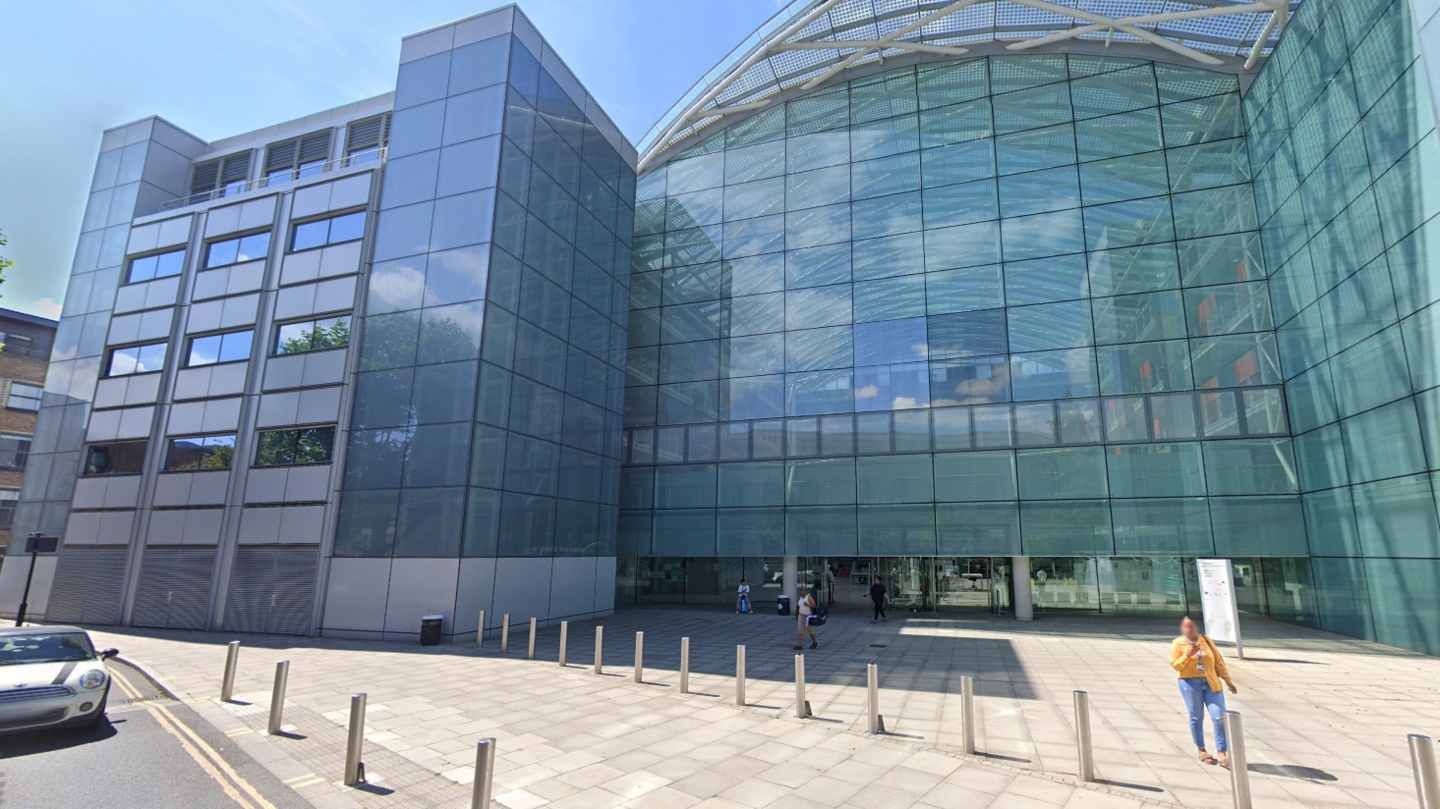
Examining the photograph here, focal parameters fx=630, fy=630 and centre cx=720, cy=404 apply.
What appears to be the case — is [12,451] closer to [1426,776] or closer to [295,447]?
[295,447]

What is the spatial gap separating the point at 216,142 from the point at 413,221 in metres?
16.7

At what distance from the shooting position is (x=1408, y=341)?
1538cm

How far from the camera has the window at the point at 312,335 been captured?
21594 millimetres

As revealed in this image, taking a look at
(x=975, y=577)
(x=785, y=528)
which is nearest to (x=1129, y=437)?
(x=975, y=577)

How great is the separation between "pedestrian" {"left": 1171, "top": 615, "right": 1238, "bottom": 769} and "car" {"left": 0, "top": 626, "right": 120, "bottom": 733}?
45.7ft

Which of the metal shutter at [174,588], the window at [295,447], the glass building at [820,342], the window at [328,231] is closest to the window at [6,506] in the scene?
the glass building at [820,342]

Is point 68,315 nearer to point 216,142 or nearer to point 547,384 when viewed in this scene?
point 216,142

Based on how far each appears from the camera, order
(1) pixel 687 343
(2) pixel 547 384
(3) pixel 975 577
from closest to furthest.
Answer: (2) pixel 547 384, (3) pixel 975 577, (1) pixel 687 343

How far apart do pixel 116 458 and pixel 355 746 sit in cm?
2588

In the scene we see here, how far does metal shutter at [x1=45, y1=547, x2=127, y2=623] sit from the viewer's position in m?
22.5

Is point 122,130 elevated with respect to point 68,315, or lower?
elevated

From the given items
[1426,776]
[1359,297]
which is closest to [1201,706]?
[1426,776]

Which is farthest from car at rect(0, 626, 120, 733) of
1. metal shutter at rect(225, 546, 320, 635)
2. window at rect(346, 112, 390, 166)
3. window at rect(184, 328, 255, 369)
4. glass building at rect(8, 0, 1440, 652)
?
window at rect(346, 112, 390, 166)

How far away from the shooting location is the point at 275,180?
2733cm
